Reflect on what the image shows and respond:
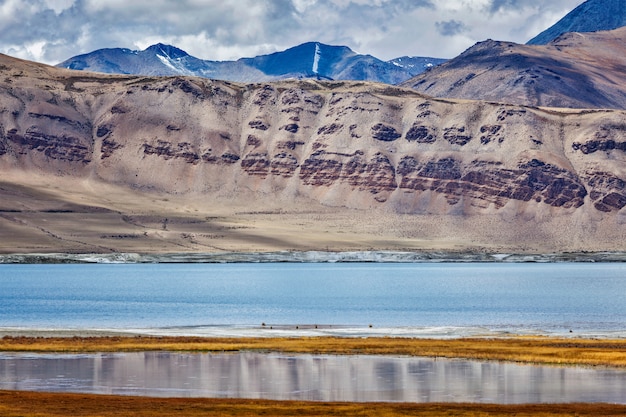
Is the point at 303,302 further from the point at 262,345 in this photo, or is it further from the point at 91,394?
the point at 91,394

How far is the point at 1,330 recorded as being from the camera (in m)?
71.1

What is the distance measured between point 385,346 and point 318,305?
44.9 meters

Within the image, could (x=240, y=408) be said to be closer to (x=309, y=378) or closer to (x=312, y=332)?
(x=309, y=378)

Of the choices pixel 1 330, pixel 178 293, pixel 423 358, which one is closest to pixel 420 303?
pixel 178 293

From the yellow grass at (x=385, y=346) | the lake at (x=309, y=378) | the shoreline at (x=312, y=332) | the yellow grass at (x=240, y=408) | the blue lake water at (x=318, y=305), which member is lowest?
the blue lake water at (x=318, y=305)

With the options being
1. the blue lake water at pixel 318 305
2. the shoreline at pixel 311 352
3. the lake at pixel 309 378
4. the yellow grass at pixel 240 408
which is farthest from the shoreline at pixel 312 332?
the yellow grass at pixel 240 408

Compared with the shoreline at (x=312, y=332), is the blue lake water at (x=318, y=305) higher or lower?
lower

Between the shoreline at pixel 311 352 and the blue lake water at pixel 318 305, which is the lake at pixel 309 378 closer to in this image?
the shoreline at pixel 311 352

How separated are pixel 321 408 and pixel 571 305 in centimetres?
6812

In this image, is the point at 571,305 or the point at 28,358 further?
the point at 571,305

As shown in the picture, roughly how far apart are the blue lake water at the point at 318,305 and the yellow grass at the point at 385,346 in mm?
6543

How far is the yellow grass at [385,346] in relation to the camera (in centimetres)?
5425

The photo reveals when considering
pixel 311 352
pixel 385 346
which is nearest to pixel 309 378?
pixel 311 352

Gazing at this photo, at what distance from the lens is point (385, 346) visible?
59562mm
